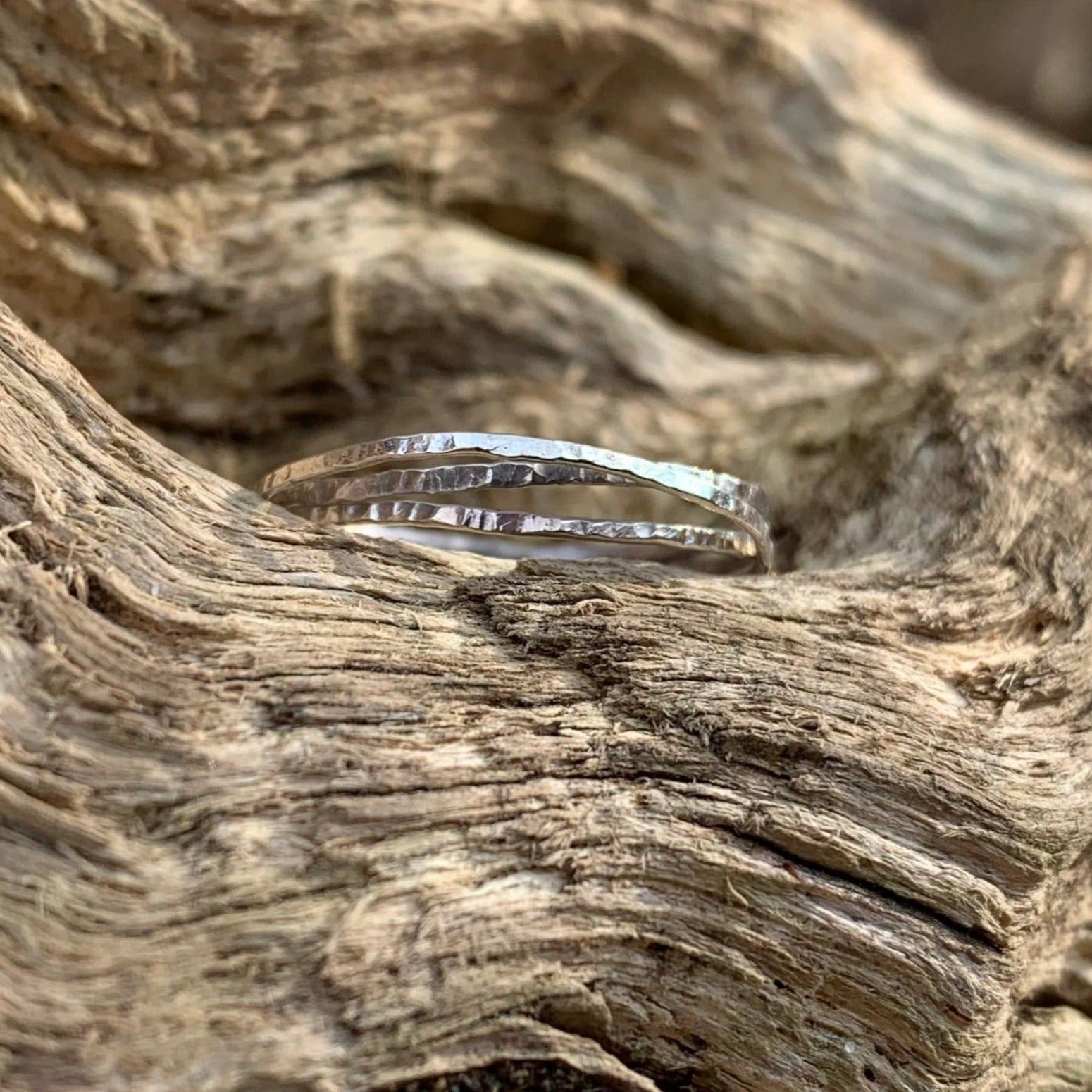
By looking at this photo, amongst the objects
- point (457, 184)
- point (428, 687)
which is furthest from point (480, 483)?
point (457, 184)

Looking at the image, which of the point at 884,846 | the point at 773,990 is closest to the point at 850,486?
the point at 884,846

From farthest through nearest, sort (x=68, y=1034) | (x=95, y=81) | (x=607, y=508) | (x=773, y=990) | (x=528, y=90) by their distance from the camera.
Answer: (x=528, y=90), (x=607, y=508), (x=95, y=81), (x=773, y=990), (x=68, y=1034)

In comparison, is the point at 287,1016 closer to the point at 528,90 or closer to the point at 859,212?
the point at 528,90

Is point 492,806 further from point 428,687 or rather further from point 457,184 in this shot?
point 457,184

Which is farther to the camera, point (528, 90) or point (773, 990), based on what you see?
point (528, 90)

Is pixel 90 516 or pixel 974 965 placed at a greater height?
pixel 90 516

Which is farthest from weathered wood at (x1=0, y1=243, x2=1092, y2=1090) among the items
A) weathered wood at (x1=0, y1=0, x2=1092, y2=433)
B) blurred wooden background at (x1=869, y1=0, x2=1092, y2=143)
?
blurred wooden background at (x1=869, y1=0, x2=1092, y2=143)

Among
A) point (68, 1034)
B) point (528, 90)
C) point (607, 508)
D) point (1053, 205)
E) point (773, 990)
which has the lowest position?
point (68, 1034)
